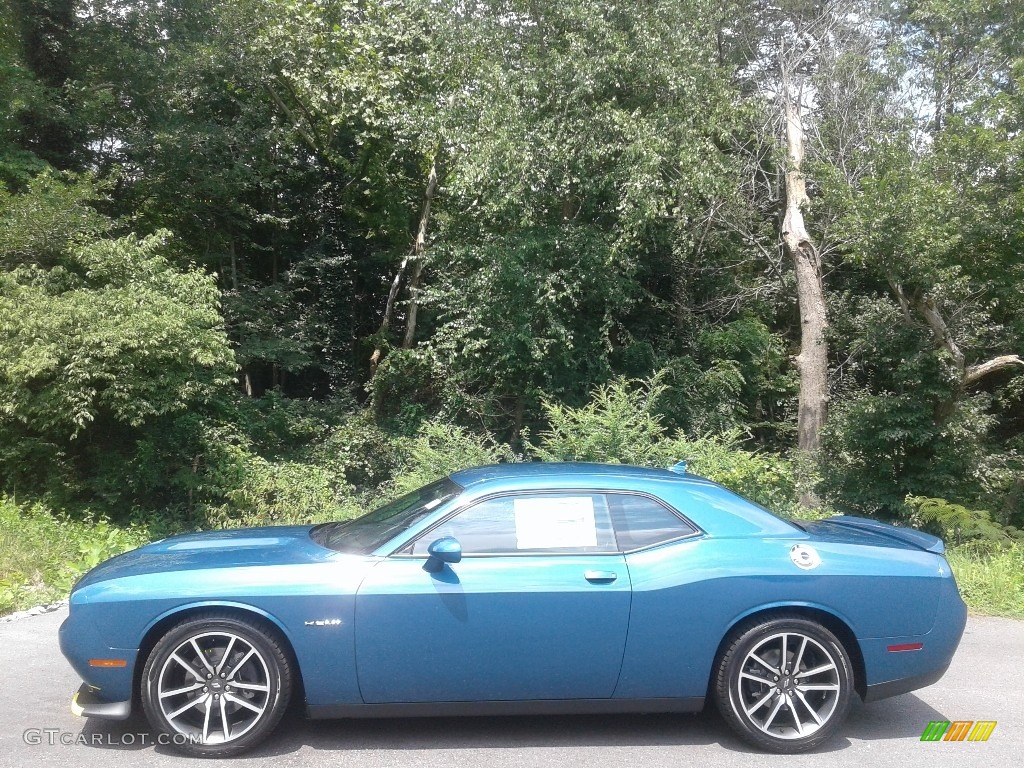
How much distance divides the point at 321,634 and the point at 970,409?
13104mm

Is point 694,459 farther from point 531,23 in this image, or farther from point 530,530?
point 531,23

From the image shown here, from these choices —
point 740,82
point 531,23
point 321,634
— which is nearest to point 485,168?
point 531,23

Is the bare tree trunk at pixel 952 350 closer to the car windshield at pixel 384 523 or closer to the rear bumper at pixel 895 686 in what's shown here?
the rear bumper at pixel 895 686

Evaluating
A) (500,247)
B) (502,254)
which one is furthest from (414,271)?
(502,254)

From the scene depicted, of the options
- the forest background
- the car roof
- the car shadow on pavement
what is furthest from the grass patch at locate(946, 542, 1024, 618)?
the car roof

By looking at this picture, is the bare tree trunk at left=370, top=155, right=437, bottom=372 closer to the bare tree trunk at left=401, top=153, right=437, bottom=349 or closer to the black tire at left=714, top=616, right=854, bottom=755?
the bare tree trunk at left=401, top=153, right=437, bottom=349

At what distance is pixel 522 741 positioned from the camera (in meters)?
4.41

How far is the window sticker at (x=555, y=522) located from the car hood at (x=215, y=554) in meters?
1.04

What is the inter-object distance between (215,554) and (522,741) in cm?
198

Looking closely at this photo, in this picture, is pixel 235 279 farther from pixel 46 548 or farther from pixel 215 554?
pixel 215 554

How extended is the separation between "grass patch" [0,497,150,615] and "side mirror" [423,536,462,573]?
4.64 meters

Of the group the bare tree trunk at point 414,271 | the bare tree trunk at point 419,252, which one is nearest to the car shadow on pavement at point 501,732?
the bare tree trunk at point 414,271

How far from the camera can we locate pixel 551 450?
9891mm

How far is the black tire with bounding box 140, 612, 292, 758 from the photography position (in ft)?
13.6
